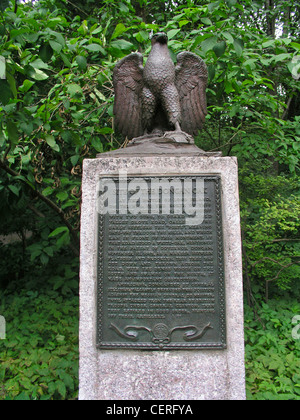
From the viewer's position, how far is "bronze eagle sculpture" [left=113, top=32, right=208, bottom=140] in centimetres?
237

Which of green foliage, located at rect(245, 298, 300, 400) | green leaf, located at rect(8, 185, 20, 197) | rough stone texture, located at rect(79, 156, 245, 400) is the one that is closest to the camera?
rough stone texture, located at rect(79, 156, 245, 400)

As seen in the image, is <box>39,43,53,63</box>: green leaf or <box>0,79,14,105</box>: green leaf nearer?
<box>0,79,14,105</box>: green leaf

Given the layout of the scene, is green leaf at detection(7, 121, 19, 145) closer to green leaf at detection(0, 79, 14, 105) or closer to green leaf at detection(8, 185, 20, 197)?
green leaf at detection(0, 79, 14, 105)

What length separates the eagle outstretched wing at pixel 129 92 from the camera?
2475 millimetres

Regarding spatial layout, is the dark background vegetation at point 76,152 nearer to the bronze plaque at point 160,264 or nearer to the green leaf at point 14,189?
the green leaf at point 14,189

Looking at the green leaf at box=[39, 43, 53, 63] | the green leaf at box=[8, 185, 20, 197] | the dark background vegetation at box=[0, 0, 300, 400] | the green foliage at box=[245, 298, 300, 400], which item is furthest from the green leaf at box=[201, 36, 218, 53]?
the green foliage at box=[245, 298, 300, 400]

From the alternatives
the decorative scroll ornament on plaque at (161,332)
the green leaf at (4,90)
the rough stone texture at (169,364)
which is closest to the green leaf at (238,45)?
the rough stone texture at (169,364)

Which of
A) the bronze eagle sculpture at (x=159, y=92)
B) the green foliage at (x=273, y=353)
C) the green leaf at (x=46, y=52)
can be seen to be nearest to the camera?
the green leaf at (x=46, y=52)

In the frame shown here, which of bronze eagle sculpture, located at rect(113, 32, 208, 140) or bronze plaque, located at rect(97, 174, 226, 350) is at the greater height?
bronze eagle sculpture, located at rect(113, 32, 208, 140)

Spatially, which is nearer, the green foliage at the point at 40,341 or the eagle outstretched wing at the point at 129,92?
the eagle outstretched wing at the point at 129,92

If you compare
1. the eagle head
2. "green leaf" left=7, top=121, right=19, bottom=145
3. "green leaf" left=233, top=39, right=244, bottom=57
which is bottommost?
"green leaf" left=7, top=121, right=19, bottom=145

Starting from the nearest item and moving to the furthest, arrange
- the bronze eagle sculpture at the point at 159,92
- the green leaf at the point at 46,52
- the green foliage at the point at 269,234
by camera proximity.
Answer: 1. the green leaf at the point at 46,52
2. the bronze eagle sculpture at the point at 159,92
3. the green foliage at the point at 269,234

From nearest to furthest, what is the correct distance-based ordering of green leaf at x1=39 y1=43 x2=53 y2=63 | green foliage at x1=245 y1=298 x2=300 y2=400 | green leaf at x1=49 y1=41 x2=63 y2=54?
green leaf at x1=49 y1=41 x2=63 y2=54 < green leaf at x1=39 y1=43 x2=53 y2=63 < green foliage at x1=245 y1=298 x2=300 y2=400

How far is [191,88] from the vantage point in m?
2.52
